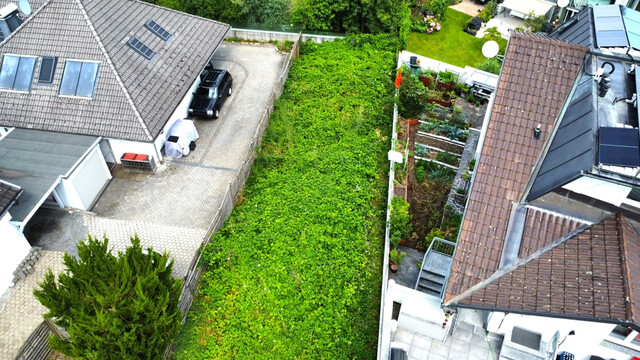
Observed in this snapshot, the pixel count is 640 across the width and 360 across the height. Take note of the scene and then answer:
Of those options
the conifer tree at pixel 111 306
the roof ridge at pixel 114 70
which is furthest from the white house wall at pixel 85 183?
the conifer tree at pixel 111 306

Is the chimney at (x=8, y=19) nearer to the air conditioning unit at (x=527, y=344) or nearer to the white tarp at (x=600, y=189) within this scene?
the white tarp at (x=600, y=189)

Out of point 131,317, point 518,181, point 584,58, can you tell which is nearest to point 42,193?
point 131,317

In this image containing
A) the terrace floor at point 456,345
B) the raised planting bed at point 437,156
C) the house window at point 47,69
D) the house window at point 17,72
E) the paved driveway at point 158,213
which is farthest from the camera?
the raised planting bed at point 437,156

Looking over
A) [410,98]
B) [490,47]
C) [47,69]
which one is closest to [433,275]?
[410,98]

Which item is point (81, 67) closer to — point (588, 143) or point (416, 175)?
point (416, 175)

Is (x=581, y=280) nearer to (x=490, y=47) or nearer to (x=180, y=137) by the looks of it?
(x=490, y=47)
